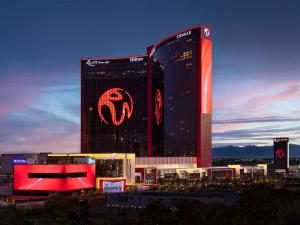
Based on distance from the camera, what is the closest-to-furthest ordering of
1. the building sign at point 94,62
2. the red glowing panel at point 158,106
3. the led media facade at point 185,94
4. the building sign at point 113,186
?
the building sign at point 113,186 → the led media facade at point 185,94 → the building sign at point 94,62 → the red glowing panel at point 158,106

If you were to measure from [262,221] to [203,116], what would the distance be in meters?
110

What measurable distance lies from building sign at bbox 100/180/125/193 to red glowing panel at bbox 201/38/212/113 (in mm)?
51265

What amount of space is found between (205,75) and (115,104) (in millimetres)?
39557

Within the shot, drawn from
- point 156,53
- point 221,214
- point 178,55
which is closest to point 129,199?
point 221,214

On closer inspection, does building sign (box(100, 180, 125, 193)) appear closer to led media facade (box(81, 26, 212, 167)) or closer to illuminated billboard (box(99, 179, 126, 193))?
illuminated billboard (box(99, 179, 126, 193))

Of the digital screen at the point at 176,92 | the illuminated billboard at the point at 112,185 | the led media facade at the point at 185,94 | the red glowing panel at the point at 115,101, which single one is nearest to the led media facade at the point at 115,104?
the red glowing panel at the point at 115,101

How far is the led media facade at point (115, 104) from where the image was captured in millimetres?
186000

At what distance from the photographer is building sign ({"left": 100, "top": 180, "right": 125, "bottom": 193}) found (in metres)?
119

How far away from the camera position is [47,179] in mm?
107438

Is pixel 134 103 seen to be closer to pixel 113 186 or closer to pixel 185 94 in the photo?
pixel 185 94

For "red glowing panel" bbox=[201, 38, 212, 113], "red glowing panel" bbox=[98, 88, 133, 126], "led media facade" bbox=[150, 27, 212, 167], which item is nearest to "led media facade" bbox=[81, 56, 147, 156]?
"red glowing panel" bbox=[98, 88, 133, 126]

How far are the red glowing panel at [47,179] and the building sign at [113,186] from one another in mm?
7772

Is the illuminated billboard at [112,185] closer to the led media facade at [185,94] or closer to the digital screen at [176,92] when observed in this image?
the led media facade at [185,94]

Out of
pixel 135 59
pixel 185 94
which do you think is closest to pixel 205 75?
pixel 185 94
